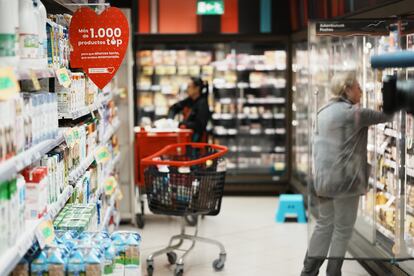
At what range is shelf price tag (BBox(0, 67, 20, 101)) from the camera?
2.95 m

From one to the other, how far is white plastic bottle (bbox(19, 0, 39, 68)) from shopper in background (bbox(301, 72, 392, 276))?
291 cm

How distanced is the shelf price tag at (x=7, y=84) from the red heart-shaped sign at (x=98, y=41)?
216 cm

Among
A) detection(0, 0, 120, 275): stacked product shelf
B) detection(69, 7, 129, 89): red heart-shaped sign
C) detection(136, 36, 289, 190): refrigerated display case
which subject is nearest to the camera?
detection(0, 0, 120, 275): stacked product shelf

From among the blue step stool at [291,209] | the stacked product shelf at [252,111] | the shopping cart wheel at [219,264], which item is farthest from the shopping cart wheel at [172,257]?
the stacked product shelf at [252,111]

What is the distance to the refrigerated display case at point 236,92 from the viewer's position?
1154cm

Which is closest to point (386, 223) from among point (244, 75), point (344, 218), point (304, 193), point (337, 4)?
point (344, 218)

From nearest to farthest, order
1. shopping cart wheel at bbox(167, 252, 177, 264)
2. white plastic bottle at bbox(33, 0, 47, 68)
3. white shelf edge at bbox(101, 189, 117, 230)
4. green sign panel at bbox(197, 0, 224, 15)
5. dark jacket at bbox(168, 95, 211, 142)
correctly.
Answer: white plastic bottle at bbox(33, 0, 47, 68) < white shelf edge at bbox(101, 189, 117, 230) < shopping cart wheel at bbox(167, 252, 177, 264) < dark jacket at bbox(168, 95, 211, 142) < green sign panel at bbox(197, 0, 224, 15)

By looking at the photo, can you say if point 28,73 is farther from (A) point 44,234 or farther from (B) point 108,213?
(B) point 108,213

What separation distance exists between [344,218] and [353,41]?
2196 millimetres

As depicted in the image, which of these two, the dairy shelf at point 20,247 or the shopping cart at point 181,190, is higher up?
the dairy shelf at point 20,247

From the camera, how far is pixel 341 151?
587 cm

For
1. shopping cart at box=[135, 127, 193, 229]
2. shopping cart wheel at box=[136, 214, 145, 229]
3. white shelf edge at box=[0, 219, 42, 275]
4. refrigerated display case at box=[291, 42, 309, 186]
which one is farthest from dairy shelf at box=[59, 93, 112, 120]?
refrigerated display case at box=[291, 42, 309, 186]

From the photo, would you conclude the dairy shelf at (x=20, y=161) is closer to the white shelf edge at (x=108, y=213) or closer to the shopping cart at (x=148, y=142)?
the white shelf edge at (x=108, y=213)

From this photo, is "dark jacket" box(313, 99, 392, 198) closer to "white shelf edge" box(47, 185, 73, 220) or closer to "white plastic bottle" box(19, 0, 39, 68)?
"white shelf edge" box(47, 185, 73, 220)
